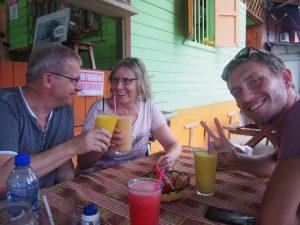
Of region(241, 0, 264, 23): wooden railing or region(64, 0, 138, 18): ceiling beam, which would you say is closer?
region(64, 0, 138, 18): ceiling beam

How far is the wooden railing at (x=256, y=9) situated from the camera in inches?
328

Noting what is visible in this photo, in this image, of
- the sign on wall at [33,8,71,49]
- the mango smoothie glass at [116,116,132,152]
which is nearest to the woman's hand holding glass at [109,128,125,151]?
the mango smoothie glass at [116,116,132,152]

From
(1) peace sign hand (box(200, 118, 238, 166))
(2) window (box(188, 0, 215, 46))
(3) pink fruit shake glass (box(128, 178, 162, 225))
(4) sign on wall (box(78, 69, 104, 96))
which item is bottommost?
(3) pink fruit shake glass (box(128, 178, 162, 225))

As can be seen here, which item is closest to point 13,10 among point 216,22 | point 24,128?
point 216,22

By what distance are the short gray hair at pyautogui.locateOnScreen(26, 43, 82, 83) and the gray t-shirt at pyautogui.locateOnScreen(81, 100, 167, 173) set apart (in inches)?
16.8

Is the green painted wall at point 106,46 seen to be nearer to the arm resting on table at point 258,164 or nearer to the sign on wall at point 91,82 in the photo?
the sign on wall at point 91,82

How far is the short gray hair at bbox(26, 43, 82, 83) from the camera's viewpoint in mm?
1566

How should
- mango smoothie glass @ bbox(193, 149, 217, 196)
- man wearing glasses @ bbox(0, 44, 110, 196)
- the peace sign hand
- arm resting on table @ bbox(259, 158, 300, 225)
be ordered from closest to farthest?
arm resting on table @ bbox(259, 158, 300, 225) < mango smoothie glass @ bbox(193, 149, 217, 196) < man wearing glasses @ bbox(0, 44, 110, 196) < the peace sign hand

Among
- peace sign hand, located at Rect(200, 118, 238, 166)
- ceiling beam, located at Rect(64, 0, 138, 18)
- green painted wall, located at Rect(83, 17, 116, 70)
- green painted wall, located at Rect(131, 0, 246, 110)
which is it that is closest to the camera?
peace sign hand, located at Rect(200, 118, 238, 166)

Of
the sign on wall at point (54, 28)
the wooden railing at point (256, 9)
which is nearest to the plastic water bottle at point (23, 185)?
the sign on wall at point (54, 28)

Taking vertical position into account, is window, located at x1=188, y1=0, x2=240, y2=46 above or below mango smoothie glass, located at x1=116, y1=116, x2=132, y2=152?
above

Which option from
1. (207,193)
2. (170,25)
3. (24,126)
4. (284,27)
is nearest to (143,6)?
(170,25)

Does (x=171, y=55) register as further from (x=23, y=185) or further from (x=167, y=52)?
(x=23, y=185)

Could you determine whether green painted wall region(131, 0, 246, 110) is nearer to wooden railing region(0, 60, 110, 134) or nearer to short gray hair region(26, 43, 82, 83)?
wooden railing region(0, 60, 110, 134)
